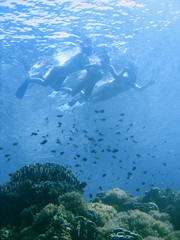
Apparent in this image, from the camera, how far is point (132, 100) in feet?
89.6

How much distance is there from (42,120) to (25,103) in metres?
5.78

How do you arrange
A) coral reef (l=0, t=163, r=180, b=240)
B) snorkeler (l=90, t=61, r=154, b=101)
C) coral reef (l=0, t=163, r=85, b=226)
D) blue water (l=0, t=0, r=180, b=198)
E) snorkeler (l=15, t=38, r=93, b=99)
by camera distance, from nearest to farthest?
coral reef (l=0, t=163, r=180, b=240), coral reef (l=0, t=163, r=85, b=226), blue water (l=0, t=0, r=180, b=198), snorkeler (l=15, t=38, r=93, b=99), snorkeler (l=90, t=61, r=154, b=101)

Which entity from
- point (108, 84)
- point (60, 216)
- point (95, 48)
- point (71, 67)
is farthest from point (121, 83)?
point (60, 216)

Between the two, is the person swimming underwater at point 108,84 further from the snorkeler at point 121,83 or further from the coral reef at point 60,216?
the coral reef at point 60,216

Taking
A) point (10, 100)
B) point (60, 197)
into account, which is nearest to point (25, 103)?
point (10, 100)

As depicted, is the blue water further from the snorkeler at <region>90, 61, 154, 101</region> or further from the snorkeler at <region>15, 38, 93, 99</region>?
the snorkeler at <region>90, 61, 154, 101</region>

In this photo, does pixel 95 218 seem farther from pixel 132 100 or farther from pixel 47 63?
pixel 132 100

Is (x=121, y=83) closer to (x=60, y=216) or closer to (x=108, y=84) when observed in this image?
(x=108, y=84)

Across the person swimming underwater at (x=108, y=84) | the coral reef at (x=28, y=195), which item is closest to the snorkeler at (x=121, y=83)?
the person swimming underwater at (x=108, y=84)

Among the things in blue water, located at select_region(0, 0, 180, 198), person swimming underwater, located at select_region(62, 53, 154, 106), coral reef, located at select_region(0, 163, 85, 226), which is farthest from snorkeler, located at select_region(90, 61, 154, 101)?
coral reef, located at select_region(0, 163, 85, 226)

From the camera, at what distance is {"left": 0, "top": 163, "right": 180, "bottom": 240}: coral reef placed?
415 centimetres

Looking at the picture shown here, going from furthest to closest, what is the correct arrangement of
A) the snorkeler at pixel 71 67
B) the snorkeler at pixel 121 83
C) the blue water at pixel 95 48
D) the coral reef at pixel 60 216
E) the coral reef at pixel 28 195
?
the snorkeler at pixel 121 83 < the snorkeler at pixel 71 67 < the blue water at pixel 95 48 < the coral reef at pixel 28 195 < the coral reef at pixel 60 216

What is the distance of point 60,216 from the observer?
429 centimetres

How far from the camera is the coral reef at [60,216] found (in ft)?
13.6
